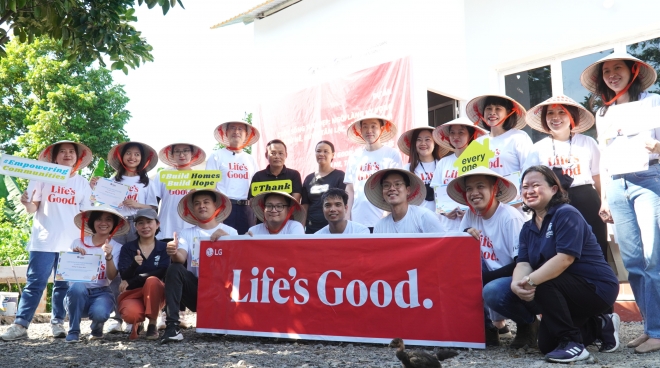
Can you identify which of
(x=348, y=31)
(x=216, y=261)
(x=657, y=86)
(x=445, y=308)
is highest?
(x=348, y=31)

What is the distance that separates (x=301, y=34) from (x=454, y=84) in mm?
3208

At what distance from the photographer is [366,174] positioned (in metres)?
6.21

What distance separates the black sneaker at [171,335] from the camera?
5.05m

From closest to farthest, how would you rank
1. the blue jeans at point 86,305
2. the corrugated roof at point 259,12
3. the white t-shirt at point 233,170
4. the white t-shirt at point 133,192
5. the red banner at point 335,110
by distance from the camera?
the blue jeans at point 86,305 < the white t-shirt at point 133,192 < the white t-shirt at point 233,170 < the red banner at point 335,110 < the corrugated roof at point 259,12

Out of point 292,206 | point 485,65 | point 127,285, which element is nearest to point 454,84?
point 485,65

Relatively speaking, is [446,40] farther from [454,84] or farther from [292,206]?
[292,206]

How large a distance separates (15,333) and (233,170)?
2.58 meters

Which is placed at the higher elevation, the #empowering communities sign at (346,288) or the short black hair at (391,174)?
the short black hair at (391,174)

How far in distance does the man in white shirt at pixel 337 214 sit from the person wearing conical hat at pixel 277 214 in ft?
1.28

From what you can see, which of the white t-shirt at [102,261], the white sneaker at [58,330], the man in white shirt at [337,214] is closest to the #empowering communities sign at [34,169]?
the white t-shirt at [102,261]

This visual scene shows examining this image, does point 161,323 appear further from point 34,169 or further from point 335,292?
point 335,292

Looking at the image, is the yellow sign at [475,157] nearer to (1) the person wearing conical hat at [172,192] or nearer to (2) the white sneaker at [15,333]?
(1) the person wearing conical hat at [172,192]

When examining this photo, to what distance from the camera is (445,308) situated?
14.6 ft

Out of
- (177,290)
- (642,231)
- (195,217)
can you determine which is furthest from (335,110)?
(642,231)
